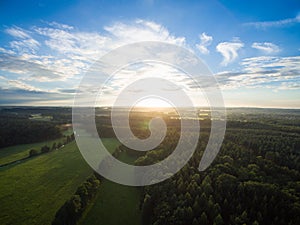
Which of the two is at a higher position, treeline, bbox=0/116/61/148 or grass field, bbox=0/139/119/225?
treeline, bbox=0/116/61/148

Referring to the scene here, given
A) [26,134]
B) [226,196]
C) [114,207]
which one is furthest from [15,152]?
[226,196]

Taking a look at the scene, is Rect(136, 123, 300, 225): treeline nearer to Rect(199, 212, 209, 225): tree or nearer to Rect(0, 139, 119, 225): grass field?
Rect(199, 212, 209, 225): tree

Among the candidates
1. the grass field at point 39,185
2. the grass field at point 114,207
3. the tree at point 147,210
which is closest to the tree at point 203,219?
the tree at point 147,210

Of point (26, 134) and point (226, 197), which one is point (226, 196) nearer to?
point (226, 197)

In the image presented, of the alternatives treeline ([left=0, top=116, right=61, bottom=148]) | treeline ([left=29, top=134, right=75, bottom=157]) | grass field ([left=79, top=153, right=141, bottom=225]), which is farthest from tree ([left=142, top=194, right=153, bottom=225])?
treeline ([left=0, top=116, right=61, bottom=148])

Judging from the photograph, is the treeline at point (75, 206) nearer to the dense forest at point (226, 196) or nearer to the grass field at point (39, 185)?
the grass field at point (39, 185)

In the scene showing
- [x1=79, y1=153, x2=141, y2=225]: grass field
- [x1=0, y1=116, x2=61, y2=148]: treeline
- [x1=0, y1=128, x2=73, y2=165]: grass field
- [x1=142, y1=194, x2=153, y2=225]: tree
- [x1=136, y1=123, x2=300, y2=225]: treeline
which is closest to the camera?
[x1=136, y1=123, x2=300, y2=225]: treeline

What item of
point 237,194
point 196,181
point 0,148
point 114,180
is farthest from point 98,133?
point 237,194
